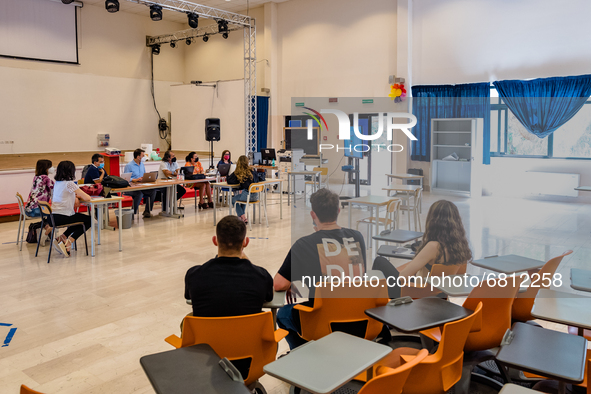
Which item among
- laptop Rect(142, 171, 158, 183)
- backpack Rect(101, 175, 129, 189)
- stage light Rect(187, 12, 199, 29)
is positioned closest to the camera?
backpack Rect(101, 175, 129, 189)

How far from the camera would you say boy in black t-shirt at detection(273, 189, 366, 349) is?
277cm

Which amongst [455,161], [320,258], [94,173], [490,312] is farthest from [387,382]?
[94,173]

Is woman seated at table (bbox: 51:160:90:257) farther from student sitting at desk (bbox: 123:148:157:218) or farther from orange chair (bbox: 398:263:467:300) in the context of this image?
orange chair (bbox: 398:263:467:300)

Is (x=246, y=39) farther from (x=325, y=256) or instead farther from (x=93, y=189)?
(x=325, y=256)

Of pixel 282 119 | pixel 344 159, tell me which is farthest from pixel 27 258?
pixel 282 119

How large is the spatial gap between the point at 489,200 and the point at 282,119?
10.5 m

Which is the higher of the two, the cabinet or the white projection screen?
the white projection screen

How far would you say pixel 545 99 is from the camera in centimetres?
939

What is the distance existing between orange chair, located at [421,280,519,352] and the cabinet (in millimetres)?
1325

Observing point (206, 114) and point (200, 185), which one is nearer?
point (200, 185)

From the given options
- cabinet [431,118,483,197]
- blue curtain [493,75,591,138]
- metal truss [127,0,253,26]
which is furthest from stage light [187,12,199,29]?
cabinet [431,118,483,197]

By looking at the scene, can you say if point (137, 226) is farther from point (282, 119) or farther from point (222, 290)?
point (282, 119)

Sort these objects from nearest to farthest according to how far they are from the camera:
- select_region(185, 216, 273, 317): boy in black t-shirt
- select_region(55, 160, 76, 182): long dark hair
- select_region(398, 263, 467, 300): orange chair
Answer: select_region(185, 216, 273, 317): boy in black t-shirt → select_region(398, 263, 467, 300): orange chair → select_region(55, 160, 76, 182): long dark hair

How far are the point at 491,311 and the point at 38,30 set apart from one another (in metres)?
13.0
